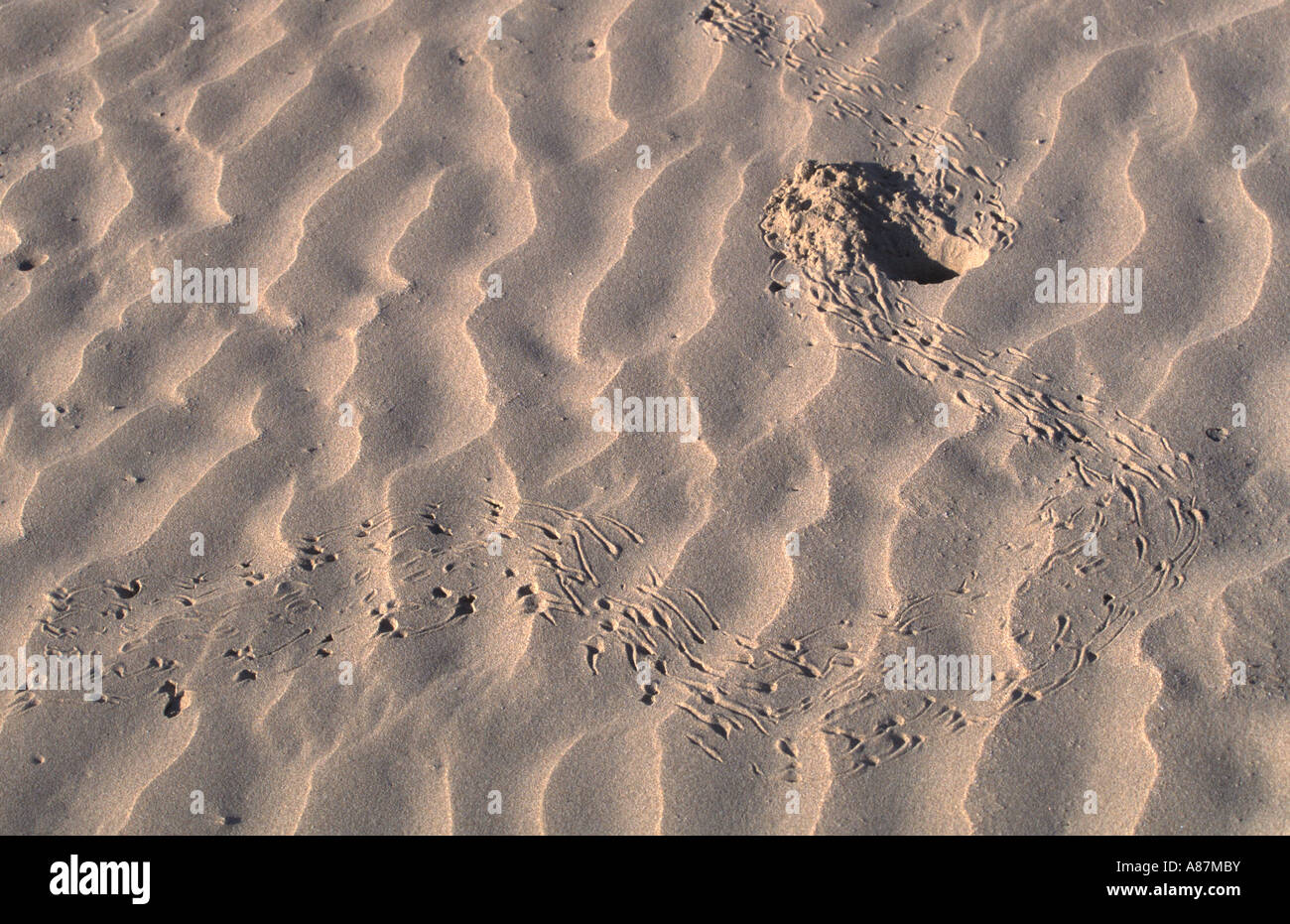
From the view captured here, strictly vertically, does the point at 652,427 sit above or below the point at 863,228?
below

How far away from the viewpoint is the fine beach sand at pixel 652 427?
6.54 ft

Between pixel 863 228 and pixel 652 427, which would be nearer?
pixel 652 427

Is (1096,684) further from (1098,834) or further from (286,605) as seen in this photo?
(286,605)

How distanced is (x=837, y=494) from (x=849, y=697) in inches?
18.6

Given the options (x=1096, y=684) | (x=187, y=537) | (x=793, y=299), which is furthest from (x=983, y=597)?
(x=187, y=537)

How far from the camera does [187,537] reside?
2.26 m

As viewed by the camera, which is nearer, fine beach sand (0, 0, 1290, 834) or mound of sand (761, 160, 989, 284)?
fine beach sand (0, 0, 1290, 834)

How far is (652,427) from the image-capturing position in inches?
93.0

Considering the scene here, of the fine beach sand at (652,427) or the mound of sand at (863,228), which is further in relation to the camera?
the mound of sand at (863,228)

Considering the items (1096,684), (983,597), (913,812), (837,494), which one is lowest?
(913,812)

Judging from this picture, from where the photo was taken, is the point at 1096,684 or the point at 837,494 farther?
the point at 837,494

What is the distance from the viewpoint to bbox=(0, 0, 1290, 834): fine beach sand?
199 centimetres
